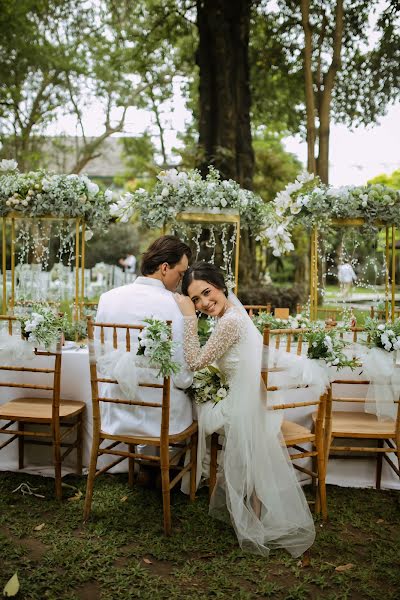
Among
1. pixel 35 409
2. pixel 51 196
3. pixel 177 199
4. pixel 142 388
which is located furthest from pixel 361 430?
pixel 51 196

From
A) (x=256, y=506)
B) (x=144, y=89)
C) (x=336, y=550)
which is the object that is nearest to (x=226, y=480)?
(x=256, y=506)

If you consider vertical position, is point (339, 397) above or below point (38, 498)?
above

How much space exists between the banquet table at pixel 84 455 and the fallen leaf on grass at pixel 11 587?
4.52ft

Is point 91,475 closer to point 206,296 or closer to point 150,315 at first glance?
point 150,315

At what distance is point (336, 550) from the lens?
3156 millimetres

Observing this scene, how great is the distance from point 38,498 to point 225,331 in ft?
5.28

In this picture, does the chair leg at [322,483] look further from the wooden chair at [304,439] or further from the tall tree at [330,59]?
the tall tree at [330,59]

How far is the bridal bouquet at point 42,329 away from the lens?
3.54 metres

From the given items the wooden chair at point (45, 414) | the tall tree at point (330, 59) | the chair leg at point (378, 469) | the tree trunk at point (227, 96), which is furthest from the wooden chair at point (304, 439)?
the tall tree at point (330, 59)

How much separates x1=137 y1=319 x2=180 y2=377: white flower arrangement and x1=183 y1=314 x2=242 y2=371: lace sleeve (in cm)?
27

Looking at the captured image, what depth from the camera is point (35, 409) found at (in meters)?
3.83

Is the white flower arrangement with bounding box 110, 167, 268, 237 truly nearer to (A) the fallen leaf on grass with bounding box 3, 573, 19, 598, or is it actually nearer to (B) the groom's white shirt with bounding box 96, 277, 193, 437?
(B) the groom's white shirt with bounding box 96, 277, 193, 437

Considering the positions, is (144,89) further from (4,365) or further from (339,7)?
(4,365)

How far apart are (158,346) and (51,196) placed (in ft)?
7.26
